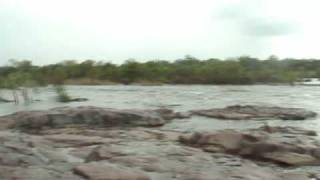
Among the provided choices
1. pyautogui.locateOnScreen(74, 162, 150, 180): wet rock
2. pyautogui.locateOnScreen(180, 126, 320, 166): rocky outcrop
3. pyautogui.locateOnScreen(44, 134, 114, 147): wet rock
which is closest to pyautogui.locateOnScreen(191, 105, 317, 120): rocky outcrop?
pyautogui.locateOnScreen(180, 126, 320, 166): rocky outcrop

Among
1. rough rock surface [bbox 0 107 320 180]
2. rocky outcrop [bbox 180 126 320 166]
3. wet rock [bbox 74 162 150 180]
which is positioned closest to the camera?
wet rock [bbox 74 162 150 180]

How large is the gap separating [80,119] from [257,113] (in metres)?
15.0

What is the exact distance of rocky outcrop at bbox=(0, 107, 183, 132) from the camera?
34125 millimetres

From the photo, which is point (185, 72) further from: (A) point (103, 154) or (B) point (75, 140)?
(A) point (103, 154)

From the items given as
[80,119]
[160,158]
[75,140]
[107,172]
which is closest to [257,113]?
[80,119]

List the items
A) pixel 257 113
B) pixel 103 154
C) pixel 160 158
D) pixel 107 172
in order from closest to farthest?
1. pixel 107 172
2. pixel 160 158
3. pixel 103 154
4. pixel 257 113

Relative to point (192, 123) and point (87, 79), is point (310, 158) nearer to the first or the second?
point (192, 123)

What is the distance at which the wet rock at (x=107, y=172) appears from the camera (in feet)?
46.5

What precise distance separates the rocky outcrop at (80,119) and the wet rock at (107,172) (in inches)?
729

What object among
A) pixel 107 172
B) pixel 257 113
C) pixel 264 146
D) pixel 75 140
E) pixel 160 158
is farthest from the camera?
pixel 257 113

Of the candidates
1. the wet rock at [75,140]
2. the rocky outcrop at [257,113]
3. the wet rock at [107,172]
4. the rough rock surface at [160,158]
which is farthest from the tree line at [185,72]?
the wet rock at [107,172]

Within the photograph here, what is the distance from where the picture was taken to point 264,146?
2023 centimetres

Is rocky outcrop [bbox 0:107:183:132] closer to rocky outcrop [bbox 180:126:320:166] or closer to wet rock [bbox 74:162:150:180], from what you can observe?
rocky outcrop [bbox 180:126:320:166]

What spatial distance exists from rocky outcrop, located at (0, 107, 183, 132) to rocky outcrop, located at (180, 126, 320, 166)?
13.3 metres
